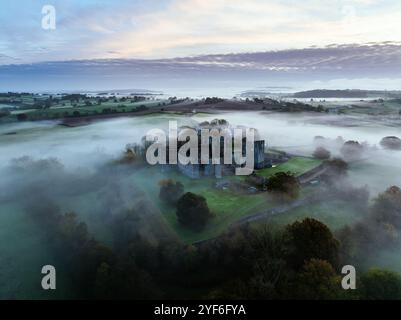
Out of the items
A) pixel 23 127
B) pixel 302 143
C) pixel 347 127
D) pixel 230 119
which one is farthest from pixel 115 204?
pixel 347 127

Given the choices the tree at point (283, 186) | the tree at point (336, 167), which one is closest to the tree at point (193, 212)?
the tree at point (283, 186)

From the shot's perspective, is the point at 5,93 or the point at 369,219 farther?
the point at 5,93

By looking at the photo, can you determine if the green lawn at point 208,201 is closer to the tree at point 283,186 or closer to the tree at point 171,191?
the tree at point 171,191

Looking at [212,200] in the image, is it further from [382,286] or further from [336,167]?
[336,167]

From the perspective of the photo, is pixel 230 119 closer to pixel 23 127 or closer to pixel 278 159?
pixel 278 159

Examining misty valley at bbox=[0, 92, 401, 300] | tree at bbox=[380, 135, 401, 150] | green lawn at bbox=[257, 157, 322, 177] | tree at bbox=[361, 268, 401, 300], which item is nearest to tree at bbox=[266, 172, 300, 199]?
misty valley at bbox=[0, 92, 401, 300]

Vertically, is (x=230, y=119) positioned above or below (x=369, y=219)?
above

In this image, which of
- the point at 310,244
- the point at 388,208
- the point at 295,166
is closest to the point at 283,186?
the point at 295,166
